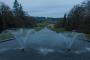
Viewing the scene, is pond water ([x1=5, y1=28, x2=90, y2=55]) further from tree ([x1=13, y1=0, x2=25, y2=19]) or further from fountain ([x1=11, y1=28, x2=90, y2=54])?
tree ([x1=13, y1=0, x2=25, y2=19])

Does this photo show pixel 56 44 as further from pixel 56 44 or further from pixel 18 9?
pixel 18 9

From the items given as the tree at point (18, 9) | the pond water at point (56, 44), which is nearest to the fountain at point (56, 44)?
the pond water at point (56, 44)

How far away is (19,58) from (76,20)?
65290mm

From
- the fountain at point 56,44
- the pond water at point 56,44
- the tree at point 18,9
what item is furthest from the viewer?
the tree at point 18,9

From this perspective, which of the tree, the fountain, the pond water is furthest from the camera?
the tree

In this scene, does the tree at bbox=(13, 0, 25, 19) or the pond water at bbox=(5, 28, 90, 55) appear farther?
the tree at bbox=(13, 0, 25, 19)

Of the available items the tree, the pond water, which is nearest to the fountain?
the pond water

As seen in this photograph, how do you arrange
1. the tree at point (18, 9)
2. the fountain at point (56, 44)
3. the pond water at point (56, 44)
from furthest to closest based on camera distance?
the tree at point (18, 9) → the fountain at point (56, 44) → the pond water at point (56, 44)

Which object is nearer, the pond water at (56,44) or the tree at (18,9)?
the pond water at (56,44)

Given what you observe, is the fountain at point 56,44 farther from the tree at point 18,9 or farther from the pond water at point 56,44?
the tree at point 18,9

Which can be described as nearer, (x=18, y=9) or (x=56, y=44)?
(x=56, y=44)

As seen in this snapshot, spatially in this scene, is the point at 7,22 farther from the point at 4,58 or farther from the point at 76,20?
the point at 4,58

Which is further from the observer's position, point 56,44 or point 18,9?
point 18,9

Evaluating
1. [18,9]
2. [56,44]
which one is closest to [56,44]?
[56,44]
